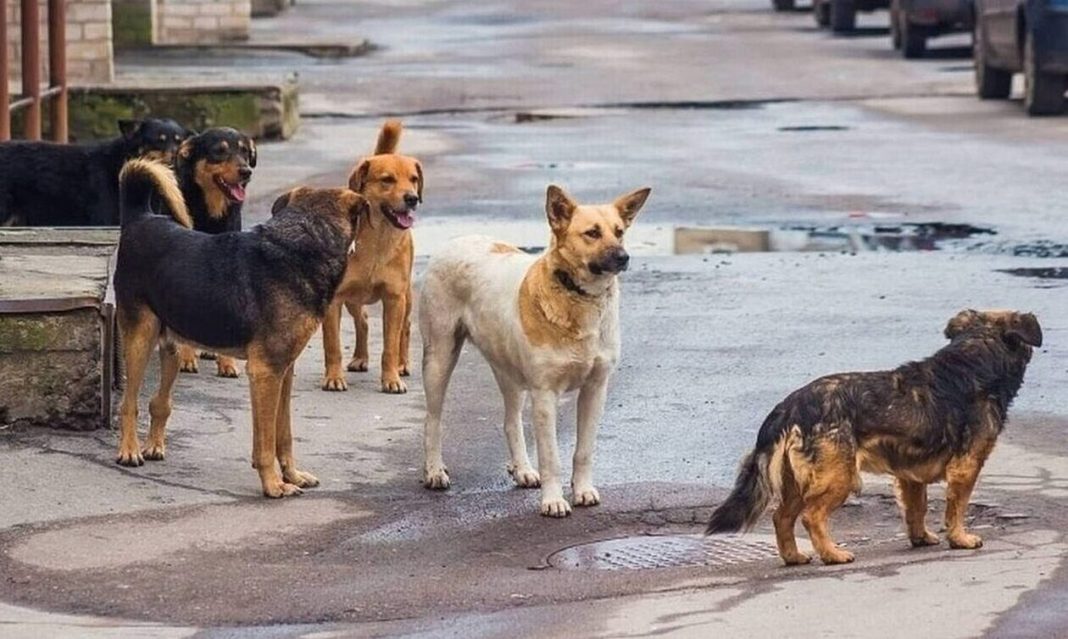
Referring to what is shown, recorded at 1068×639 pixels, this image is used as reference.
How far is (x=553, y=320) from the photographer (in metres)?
8.47

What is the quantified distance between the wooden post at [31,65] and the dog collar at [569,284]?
8953mm

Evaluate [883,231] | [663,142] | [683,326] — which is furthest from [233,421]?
[663,142]

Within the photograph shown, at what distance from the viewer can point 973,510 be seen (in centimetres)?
829

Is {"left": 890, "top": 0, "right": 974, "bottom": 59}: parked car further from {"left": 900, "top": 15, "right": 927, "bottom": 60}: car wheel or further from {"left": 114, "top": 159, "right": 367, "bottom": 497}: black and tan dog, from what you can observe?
{"left": 114, "top": 159, "right": 367, "bottom": 497}: black and tan dog

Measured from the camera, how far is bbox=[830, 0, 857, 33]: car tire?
36969mm

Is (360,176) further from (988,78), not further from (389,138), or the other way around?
(988,78)

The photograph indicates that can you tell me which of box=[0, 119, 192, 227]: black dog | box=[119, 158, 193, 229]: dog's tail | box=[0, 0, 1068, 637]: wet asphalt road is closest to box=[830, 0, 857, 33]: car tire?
box=[0, 0, 1068, 637]: wet asphalt road

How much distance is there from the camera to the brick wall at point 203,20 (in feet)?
113

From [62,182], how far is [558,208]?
4.49 metres

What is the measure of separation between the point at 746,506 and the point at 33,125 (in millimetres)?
10334

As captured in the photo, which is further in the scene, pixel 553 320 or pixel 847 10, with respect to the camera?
pixel 847 10

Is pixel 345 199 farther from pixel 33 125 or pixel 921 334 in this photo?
pixel 33 125

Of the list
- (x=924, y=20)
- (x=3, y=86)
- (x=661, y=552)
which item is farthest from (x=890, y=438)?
(x=924, y=20)

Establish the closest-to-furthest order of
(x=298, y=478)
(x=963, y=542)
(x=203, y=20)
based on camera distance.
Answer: (x=963, y=542) < (x=298, y=478) < (x=203, y=20)
